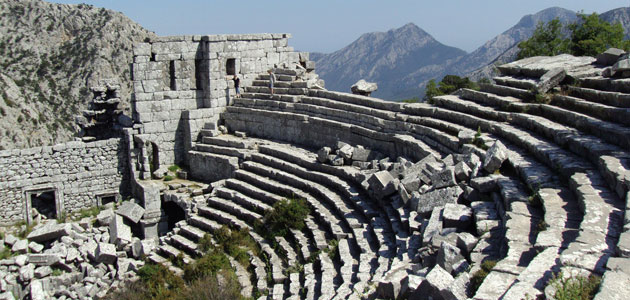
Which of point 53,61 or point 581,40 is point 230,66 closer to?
point 581,40

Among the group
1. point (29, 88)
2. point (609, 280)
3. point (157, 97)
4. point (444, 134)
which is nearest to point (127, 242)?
point (157, 97)

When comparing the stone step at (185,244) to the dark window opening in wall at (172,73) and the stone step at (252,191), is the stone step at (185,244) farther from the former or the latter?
the dark window opening in wall at (172,73)

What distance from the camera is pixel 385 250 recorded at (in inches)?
398

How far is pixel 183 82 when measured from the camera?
19734 millimetres

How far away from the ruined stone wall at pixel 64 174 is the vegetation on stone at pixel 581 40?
1611cm

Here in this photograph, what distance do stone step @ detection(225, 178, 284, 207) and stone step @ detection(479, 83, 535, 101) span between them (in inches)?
236

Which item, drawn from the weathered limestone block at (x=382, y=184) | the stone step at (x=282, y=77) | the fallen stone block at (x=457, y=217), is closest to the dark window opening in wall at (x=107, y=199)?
the stone step at (x=282, y=77)

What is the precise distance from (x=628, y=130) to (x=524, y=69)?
19.0 feet

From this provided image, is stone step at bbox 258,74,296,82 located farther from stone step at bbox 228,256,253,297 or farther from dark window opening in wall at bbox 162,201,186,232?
stone step at bbox 228,256,253,297

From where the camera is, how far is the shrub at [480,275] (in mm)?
6582

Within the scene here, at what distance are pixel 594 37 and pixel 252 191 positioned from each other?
14794mm

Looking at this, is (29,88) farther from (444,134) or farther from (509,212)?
(509,212)

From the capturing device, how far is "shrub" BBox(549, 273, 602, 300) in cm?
546

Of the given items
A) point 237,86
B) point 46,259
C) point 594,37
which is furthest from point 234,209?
point 594,37
